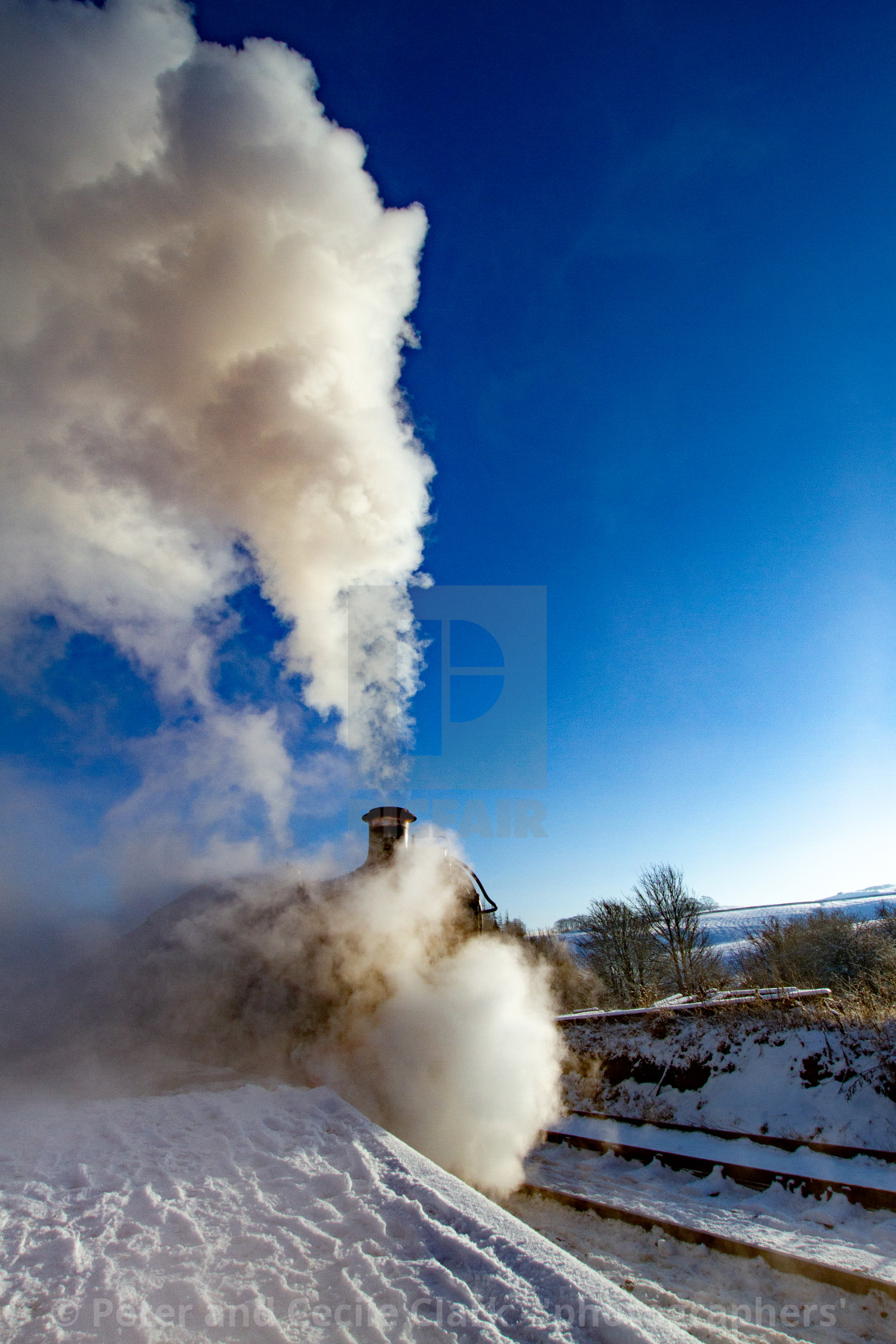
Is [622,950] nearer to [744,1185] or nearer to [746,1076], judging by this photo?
[746,1076]

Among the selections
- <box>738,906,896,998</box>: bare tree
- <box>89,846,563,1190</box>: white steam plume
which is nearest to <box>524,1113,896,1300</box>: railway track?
<box>89,846,563,1190</box>: white steam plume

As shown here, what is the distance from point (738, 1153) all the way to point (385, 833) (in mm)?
7208

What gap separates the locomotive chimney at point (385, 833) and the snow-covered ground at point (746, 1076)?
490 centimetres

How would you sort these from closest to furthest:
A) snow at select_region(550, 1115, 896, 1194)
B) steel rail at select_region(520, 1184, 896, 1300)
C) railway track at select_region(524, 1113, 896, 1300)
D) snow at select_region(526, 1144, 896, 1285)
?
steel rail at select_region(520, 1184, 896, 1300) < railway track at select_region(524, 1113, 896, 1300) < snow at select_region(526, 1144, 896, 1285) < snow at select_region(550, 1115, 896, 1194)

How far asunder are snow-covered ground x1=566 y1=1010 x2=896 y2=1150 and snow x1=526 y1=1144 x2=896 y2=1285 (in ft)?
4.08

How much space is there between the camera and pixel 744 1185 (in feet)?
20.4

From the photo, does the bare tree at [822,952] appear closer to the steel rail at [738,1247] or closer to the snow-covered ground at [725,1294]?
the steel rail at [738,1247]

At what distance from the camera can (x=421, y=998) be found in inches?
354

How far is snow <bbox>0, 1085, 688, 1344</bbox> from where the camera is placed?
2807 mm

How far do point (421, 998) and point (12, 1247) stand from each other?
238 inches

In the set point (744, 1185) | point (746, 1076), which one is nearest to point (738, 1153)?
point (744, 1185)

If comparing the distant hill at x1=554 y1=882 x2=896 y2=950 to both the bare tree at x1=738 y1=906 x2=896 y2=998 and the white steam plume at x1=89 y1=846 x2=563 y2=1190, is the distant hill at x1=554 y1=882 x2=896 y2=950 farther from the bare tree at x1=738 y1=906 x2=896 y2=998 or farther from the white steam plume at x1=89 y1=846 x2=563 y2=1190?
the white steam plume at x1=89 y1=846 x2=563 y2=1190

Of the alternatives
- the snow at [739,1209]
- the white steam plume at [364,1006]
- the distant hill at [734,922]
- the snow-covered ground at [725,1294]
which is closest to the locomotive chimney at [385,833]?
the white steam plume at [364,1006]

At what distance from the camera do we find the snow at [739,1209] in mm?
4746
